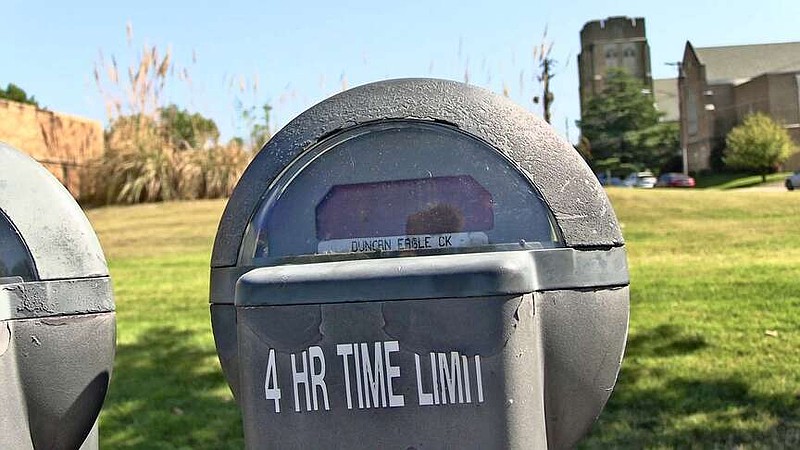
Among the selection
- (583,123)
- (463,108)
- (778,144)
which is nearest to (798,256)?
(463,108)

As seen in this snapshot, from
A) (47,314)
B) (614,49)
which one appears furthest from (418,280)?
(614,49)

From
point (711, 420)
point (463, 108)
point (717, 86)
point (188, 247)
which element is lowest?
point (711, 420)

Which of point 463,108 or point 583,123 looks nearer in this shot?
point 463,108

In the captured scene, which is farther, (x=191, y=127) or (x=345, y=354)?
(x=191, y=127)

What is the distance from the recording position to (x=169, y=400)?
4402 millimetres

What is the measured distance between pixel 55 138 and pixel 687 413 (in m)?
10.4

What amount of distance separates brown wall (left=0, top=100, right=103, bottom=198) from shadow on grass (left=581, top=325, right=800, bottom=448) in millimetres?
9328

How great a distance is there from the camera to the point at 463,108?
1622 millimetres

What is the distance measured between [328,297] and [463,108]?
47 cm

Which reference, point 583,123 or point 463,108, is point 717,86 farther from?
point 463,108

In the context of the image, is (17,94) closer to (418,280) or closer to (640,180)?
(640,180)

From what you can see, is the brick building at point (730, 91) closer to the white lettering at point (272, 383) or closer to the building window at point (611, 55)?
the building window at point (611, 55)

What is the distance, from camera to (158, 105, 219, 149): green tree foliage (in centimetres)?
1185

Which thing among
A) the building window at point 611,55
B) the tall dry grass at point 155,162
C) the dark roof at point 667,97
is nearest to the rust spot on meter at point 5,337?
the tall dry grass at point 155,162
